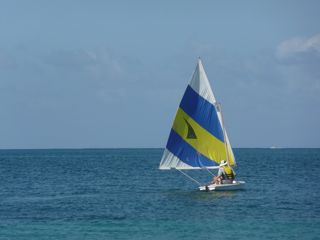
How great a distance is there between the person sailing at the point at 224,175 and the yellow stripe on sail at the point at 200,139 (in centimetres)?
117

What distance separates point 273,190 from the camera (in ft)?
196

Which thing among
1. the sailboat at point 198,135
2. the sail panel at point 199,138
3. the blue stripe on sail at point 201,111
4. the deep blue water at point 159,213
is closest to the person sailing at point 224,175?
the sailboat at point 198,135

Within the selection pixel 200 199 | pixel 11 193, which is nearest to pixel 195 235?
pixel 200 199

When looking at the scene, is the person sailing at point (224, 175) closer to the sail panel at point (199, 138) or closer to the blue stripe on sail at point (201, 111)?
the sail panel at point (199, 138)

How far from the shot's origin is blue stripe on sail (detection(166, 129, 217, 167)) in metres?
54.3

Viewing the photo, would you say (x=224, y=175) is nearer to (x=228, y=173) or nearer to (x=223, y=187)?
(x=228, y=173)

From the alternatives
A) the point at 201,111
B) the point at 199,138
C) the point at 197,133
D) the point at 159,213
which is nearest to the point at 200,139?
the point at 199,138

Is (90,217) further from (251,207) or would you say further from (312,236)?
(312,236)

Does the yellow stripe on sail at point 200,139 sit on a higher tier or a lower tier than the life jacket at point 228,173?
higher

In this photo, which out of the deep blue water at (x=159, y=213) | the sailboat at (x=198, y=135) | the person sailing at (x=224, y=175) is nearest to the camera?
the deep blue water at (x=159, y=213)

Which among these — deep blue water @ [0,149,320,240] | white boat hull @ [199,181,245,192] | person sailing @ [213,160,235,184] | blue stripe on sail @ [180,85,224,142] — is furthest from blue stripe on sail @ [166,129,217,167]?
deep blue water @ [0,149,320,240]

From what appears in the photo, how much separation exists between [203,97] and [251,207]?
11.0 meters

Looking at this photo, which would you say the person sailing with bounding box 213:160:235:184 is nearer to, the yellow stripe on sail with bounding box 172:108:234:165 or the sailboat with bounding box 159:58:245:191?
the sailboat with bounding box 159:58:245:191

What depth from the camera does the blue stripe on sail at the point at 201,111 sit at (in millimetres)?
53969
